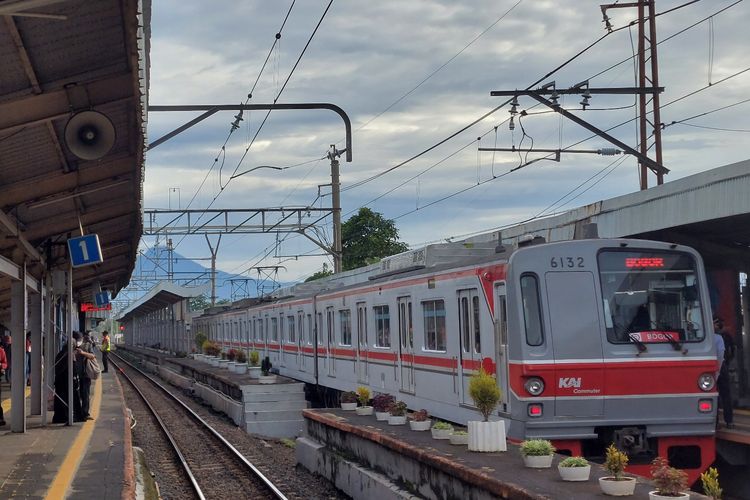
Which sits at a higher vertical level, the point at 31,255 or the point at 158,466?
the point at 31,255

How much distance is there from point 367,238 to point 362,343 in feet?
111

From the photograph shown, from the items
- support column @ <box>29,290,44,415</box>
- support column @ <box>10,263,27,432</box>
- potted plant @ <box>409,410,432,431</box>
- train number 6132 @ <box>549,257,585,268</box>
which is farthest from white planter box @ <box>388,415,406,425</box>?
support column @ <box>29,290,44,415</box>

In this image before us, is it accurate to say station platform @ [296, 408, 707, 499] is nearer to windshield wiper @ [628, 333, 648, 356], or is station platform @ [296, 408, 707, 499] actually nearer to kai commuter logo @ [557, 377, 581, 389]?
kai commuter logo @ [557, 377, 581, 389]

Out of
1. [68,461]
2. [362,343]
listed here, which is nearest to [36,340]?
[68,461]

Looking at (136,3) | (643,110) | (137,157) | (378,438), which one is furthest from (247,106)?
(643,110)

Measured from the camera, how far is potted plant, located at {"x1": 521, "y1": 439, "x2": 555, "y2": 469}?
7754 millimetres

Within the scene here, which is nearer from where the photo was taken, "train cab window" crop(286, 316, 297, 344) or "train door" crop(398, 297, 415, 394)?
"train door" crop(398, 297, 415, 394)

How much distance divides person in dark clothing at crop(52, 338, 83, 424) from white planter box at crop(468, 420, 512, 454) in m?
8.51

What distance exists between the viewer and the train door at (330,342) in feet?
65.2

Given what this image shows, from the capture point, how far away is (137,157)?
10.5 metres

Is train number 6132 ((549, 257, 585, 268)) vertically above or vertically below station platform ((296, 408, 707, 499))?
above

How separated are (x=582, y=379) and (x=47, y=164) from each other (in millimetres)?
6021

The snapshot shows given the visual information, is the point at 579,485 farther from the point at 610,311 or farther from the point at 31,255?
the point at 31,255

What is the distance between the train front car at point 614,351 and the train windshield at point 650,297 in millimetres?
10
